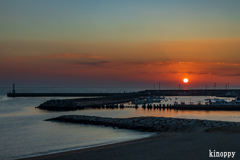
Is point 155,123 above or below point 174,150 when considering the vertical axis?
below

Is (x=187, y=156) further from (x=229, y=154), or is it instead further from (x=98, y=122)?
(x=98, y=122)

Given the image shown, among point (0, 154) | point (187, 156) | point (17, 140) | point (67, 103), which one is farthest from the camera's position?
point (67, 103)

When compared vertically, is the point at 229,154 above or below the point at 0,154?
above

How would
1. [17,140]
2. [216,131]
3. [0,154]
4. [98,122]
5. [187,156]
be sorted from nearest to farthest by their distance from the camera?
1. [187,156]
2. [0,154]
3. [216,131]
4. [17,140]
5. [98,122]

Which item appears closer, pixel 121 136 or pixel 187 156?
pixel 187 156

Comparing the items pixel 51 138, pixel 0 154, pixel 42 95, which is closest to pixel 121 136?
pixel 51 138

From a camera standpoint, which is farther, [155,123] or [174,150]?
[155,123]

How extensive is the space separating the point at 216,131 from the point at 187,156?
9099 mm

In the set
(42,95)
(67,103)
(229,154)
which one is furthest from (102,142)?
(42,95)

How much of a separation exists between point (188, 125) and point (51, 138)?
47.1 feet

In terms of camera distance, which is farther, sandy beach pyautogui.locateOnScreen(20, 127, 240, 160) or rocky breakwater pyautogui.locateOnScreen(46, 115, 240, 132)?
rocky breakwater pyautogui.locateOnScreen(46, 115, 240, 132)

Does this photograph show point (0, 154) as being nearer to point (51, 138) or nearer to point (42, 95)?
point (51, 138)

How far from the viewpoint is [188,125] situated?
27000 millimetres

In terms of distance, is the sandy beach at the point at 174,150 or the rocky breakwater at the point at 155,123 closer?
the sandy beach at the point at 174,150
